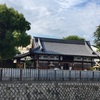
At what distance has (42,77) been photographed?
24922 millimetres

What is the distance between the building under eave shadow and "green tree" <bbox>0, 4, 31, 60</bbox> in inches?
297

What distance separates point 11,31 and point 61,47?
54.5 feet

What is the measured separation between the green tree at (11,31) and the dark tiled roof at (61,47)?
790 centimetres

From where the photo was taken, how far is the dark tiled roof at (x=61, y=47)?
175 feet

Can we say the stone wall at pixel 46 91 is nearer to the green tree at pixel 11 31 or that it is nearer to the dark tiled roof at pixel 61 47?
the green tree at pixel 11 31

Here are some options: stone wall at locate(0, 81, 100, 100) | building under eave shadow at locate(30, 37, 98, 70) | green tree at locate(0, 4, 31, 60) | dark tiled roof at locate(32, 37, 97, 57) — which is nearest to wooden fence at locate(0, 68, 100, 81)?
stone wall at locate(0, 81, 100, 100)

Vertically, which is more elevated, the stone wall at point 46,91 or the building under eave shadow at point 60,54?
the building under eave shadow at point 60,54

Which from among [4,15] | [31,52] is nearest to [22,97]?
[4,15]

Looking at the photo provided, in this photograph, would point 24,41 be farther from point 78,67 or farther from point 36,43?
point 78,67

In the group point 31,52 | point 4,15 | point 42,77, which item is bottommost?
point 42,77

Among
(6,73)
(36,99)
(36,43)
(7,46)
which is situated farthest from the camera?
(36,43)

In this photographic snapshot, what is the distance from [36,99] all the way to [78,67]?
1934 inches

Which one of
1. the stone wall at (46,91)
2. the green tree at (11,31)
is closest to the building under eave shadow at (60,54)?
the green tree at (11,31)

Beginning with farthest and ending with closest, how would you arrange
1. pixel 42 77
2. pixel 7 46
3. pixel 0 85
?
1. pixel 7 46
2. pixel 42 77
3. pixel 0 85
